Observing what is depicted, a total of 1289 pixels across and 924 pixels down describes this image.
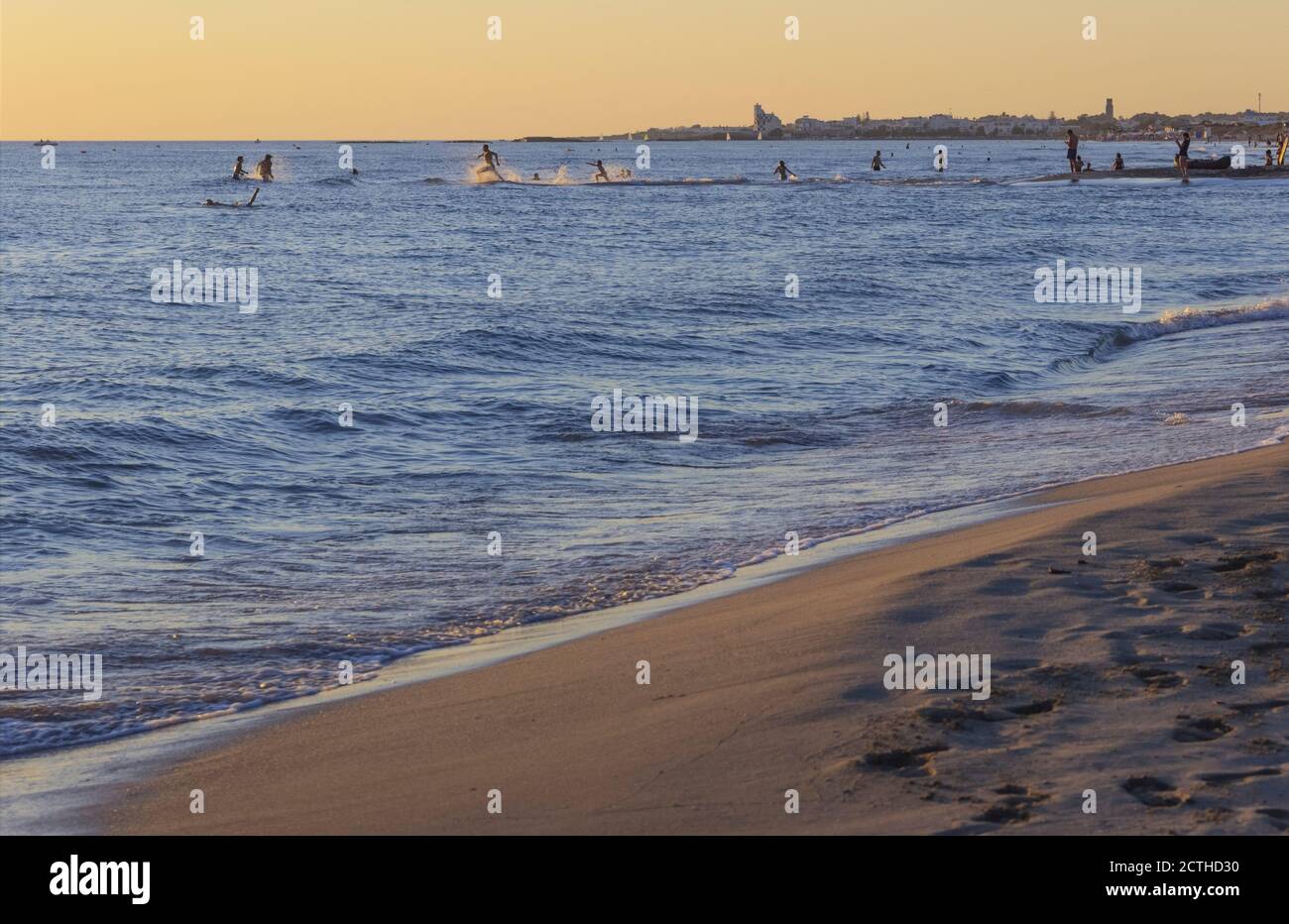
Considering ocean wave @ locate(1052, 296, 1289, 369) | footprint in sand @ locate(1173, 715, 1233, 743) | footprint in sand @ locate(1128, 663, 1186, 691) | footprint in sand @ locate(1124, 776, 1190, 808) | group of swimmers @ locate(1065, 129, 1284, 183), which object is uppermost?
group of swimmers @ locate(1065, 129, 1284, 183)

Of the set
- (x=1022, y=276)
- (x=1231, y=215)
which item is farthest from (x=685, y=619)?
(x=1231, y=215)

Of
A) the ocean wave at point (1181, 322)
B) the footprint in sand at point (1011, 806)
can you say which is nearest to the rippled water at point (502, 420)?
the ocean wave at point (1181, 322)

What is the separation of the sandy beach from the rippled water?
1.29 m

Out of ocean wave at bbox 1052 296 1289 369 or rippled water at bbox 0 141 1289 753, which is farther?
ocean wave at bbox 1052 296 1289 369

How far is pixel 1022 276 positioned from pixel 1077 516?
25330 millimetres

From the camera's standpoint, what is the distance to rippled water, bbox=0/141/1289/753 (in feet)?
28.0

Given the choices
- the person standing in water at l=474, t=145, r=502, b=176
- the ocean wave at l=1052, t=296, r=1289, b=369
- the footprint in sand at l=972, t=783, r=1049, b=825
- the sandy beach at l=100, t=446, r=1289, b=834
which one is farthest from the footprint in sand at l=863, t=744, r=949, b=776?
the person standing in water at l=474, t=145, r=502, b=176

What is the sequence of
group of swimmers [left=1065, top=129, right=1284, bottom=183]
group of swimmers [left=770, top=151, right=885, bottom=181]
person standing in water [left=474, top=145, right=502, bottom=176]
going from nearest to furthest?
1. group of swimmers [left=1065, top=129, right=1284, bottom=183]
2. person standing in water [left=474, top=145, right=502, bottom=176]
3. group of swimmers [left=770, top=151, right=885, bottom=181]

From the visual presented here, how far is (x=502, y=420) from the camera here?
16.0 meters

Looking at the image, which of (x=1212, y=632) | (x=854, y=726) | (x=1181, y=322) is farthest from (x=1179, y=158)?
(x=854, y=726)

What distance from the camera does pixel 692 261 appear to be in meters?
36.1

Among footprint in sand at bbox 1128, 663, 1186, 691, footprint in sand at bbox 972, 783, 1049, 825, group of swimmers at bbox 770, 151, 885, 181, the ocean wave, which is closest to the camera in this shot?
footprint in sand at bbox 972, 783, 1049, 825

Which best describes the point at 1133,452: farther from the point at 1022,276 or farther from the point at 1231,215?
the point at 1231,215

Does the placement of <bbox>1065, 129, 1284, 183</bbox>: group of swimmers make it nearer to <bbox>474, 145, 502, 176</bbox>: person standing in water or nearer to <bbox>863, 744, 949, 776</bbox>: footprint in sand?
<bbox>474, 145, 502, 176</bbox>: person standing in water
